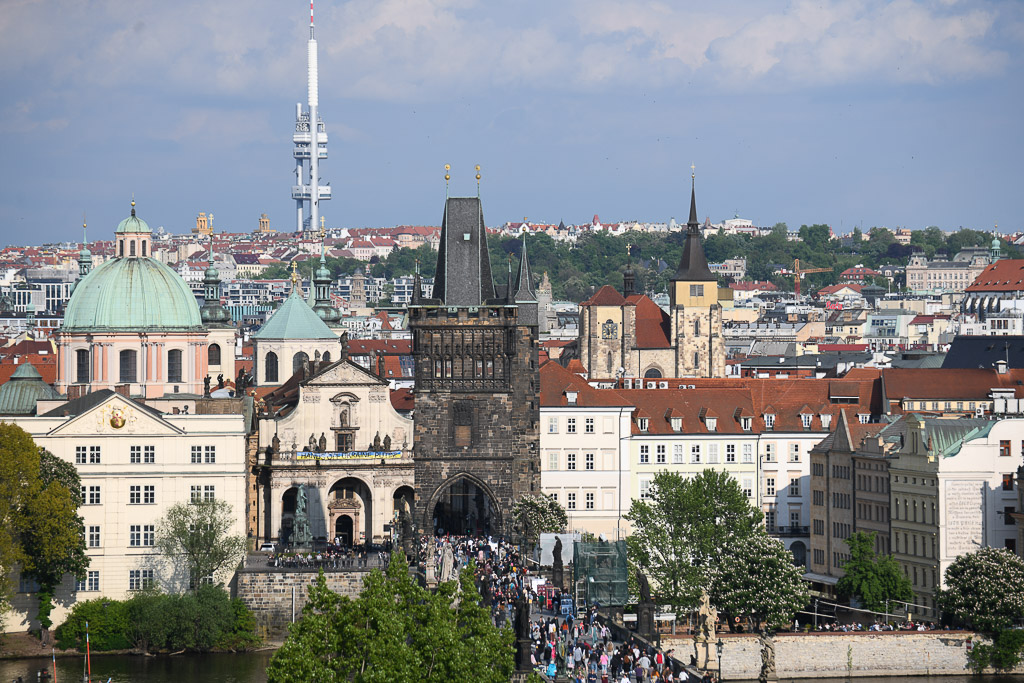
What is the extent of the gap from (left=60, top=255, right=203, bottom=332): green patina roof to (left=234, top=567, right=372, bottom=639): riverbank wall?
97.5ft

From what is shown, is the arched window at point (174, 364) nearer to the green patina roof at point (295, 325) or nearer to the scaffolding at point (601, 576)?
the green patina roof at point (295, 325)

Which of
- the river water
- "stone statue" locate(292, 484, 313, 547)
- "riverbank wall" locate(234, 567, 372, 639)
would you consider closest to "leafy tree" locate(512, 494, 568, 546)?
"stone statue" locate(292, 484, 313, 547)

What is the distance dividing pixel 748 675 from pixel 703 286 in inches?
4386

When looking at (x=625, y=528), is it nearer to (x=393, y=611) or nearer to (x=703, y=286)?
(x=393, y=611)

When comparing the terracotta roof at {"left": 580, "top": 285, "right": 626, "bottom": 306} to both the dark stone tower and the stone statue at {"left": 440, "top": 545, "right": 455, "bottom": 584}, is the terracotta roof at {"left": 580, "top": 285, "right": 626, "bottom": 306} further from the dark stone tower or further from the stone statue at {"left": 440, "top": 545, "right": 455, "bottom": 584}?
the stone statue at {"left": 440, "top": 545, "right": 455, "bottom": 584}

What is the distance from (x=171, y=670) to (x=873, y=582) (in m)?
27.8

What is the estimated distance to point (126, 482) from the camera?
102312 millimetres

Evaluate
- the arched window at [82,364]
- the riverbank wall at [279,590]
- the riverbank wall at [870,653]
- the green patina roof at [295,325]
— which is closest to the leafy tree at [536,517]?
the riverbank wall at [279,590]

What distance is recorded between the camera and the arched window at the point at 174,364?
418 feet

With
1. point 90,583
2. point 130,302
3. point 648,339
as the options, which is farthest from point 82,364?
point 648,339

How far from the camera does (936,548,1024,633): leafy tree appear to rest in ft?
291

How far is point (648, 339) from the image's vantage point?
194 meters

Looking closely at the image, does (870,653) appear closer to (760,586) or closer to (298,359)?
(760,586)

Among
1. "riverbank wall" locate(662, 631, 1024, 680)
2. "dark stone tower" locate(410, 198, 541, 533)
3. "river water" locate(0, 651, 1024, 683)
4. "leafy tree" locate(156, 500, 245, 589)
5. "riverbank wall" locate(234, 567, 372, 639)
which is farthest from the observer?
"dark stone tower" locate(410, 198, 541, 533)
